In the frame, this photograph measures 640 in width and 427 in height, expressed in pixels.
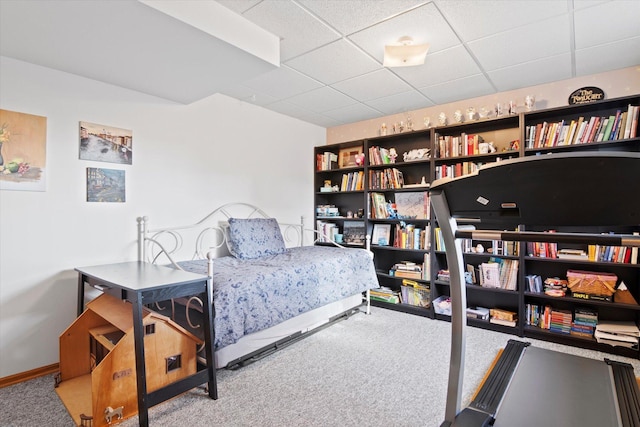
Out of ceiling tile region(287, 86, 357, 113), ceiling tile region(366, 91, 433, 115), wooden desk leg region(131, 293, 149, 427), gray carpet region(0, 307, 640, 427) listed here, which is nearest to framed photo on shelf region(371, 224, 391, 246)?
gray carpet region(0, 307, 640, 427)

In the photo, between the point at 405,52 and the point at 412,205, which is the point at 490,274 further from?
the point at 405,52

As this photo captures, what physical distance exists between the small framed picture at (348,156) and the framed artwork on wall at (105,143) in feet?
8.32

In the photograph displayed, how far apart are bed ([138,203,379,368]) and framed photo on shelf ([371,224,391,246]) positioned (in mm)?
485

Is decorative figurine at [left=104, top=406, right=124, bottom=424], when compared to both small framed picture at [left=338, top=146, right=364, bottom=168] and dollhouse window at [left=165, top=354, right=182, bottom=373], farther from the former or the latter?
small framed picture at [left=338, top=146, right=364, bottom=168]

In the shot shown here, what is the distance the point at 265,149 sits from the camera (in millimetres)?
3648

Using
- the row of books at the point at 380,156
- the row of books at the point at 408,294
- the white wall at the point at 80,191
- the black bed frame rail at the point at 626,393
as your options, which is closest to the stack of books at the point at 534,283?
the black bed frame rail at the point at 626,393

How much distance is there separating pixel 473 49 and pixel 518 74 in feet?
2.42

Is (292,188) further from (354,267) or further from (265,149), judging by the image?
(354,267)

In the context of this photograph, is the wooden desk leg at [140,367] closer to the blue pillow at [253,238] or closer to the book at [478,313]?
the blue pillow at [253,238]

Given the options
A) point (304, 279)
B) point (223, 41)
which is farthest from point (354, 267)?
point (223, 41)

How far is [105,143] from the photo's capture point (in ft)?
7.84

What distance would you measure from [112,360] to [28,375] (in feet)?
3.34

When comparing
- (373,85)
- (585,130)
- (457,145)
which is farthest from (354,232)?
(585,130)

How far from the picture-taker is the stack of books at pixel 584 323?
257 cm
